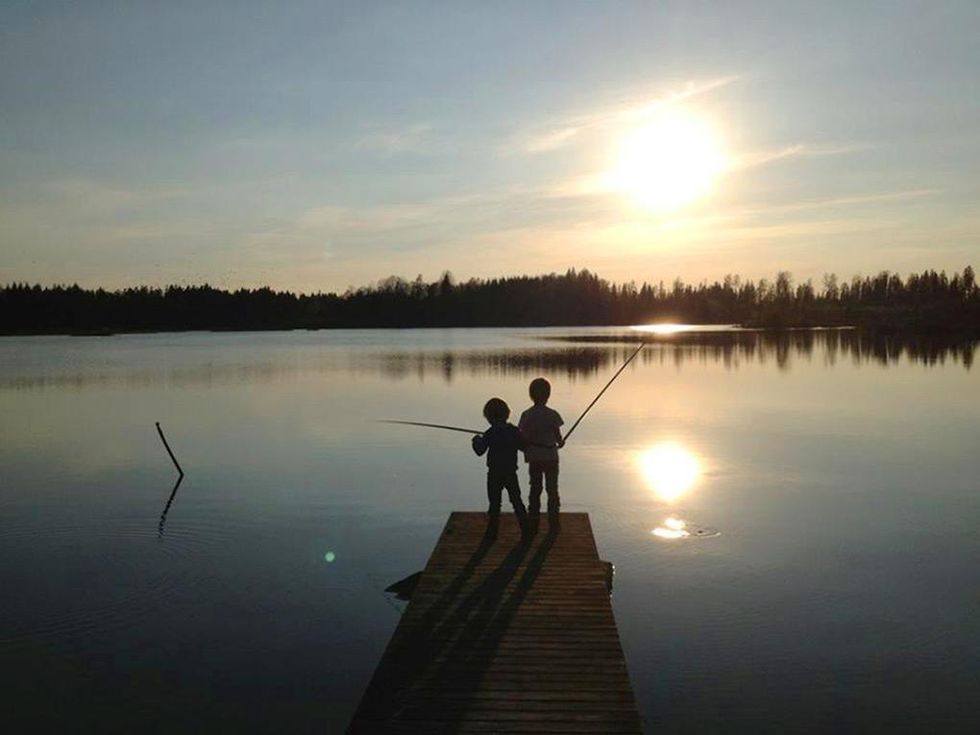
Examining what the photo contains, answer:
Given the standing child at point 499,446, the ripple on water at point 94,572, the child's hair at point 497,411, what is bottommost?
the ripple on water at point 94,572

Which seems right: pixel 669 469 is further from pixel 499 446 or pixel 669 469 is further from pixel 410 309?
pixel 410 309

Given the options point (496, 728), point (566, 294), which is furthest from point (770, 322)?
point (496, 728)

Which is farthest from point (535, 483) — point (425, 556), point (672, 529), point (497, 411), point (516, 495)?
point (672, 529)

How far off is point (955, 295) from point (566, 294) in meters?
82.3

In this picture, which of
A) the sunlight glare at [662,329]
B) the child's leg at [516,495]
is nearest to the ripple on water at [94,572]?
the child's leg at [516,495]

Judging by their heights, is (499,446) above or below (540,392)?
below

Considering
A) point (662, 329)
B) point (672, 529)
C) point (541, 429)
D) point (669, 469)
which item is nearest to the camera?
point (541, 429)

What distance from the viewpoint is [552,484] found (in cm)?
1029

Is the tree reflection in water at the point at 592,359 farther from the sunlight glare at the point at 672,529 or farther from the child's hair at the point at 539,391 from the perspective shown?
the child's hair at the point at 539,391

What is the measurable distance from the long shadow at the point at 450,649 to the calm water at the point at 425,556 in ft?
3.60

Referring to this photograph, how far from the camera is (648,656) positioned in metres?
8.81

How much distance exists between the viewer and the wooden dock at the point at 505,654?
600 centimetres

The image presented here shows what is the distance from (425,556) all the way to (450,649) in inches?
208

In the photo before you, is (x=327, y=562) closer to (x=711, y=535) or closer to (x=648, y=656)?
(x=648, y=656)
